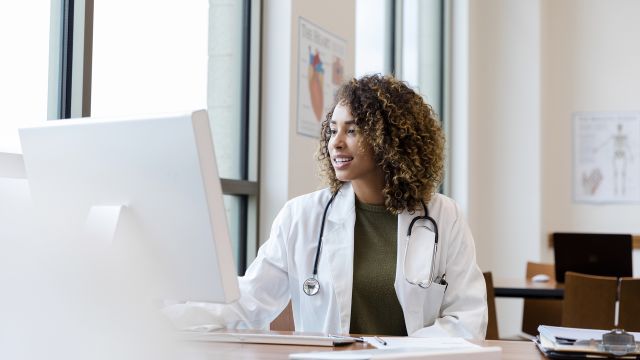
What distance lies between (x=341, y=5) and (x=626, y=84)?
324 cm

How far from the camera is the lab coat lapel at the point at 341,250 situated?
2.04 metres

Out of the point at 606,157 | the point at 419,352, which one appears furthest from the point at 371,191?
the point at 606,157

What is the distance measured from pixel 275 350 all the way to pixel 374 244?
726 mm

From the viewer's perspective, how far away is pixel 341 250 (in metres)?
A: 2.10

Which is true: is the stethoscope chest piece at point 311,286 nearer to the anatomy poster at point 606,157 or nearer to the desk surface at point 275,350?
the desk surface at point 275,350

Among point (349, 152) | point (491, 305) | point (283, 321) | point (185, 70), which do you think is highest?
point (185, 70)

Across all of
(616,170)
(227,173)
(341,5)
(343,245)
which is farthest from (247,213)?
(616,170)

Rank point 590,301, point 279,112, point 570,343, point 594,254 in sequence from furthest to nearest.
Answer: point 594,254, point 279,112, point 590,301, point 570,343

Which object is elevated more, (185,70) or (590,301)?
(185,70)

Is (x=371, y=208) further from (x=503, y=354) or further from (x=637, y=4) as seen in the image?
(x=637, y=4)

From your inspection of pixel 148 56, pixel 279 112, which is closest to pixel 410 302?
pixel 148 56

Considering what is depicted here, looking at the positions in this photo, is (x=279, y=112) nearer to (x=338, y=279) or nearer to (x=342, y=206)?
(x=342, y=206)

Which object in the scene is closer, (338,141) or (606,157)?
(338,141)

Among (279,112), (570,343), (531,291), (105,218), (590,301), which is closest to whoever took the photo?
(105,218)
